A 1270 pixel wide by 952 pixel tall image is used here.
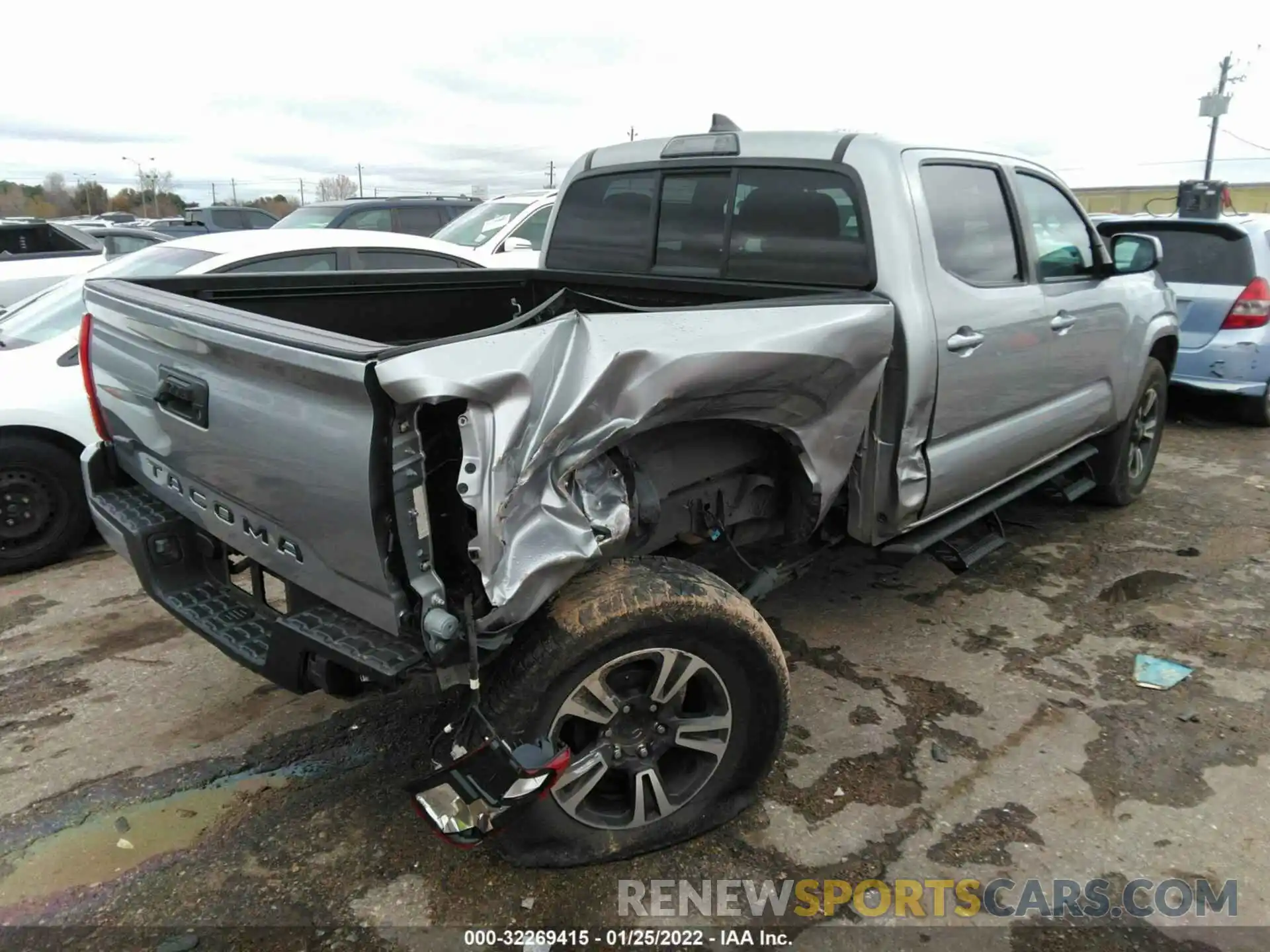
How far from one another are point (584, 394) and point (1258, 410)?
296 inches

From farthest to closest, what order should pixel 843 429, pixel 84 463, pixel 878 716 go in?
pixel 878 716
pixel 84 463
pixel 843 429

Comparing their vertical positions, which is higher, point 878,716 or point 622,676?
point 622,676

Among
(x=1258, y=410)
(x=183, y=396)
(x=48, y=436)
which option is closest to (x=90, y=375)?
(x=183, y=396)

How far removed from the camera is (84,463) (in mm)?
3184

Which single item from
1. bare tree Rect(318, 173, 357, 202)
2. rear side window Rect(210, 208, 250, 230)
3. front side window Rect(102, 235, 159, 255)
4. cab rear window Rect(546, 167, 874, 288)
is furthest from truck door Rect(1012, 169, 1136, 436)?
bare tree Rect(318, 173, 357, 202)

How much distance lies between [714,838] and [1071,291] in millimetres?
3058

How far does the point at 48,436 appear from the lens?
4727 mm

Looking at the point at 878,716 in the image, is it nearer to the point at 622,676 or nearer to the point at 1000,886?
the point at 1000,886

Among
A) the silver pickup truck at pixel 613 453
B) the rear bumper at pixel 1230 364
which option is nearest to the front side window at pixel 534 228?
the silver pickup truck at pixel 613 453

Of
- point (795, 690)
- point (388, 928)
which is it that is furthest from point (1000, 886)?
point (388, 928)

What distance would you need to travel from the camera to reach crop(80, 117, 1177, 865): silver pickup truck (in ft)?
7.06

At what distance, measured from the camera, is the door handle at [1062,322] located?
4.02 metres

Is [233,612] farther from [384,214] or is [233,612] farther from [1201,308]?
[384,214]

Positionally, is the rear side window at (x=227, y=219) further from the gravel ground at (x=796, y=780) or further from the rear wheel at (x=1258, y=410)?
the rear wheel at (x=1258, y=410)
